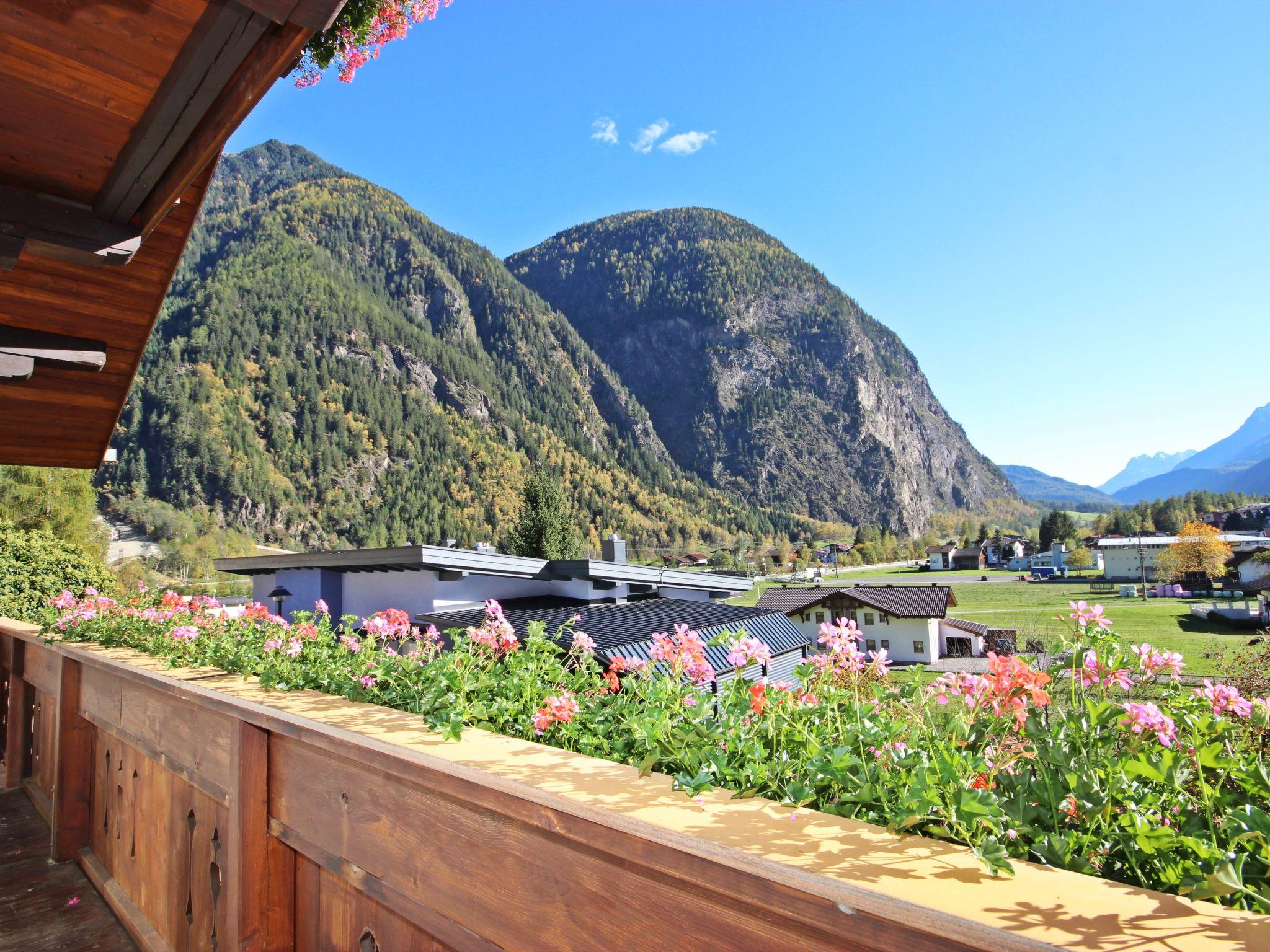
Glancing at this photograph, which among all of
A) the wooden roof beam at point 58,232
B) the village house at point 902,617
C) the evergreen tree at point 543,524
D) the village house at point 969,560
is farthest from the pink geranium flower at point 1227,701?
the village house at point 969,560

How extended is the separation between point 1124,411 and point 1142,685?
9923 centimetres

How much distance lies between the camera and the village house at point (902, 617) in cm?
3653

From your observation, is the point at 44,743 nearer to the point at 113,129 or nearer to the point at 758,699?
the point at 113,129

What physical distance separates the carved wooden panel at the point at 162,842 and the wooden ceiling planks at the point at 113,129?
168cm

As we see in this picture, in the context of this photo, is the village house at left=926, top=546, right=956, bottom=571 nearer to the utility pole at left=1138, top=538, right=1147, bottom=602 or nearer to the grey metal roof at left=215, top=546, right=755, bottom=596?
→ the utility pole at left=1138, top=538, right=1147, bottom=602

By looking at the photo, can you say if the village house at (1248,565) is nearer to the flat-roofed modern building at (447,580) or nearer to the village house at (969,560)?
the village house at (969,560)

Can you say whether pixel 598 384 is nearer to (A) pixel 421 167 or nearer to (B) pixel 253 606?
(A) pixel 421 167

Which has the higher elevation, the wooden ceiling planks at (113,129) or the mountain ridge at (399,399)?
the mountain ridge at (399,399)

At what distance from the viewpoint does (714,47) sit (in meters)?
60.3

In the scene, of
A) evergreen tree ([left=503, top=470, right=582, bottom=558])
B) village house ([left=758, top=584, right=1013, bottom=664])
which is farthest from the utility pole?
evergreen tree ([left=503, top=470, right=582, bottom=558])

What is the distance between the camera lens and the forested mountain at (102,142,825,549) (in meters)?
73.2

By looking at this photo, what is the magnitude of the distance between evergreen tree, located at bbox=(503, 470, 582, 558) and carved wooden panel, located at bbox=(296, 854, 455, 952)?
95.9 feet

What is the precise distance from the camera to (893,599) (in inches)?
1491

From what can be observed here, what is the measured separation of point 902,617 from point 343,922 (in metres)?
39.0
